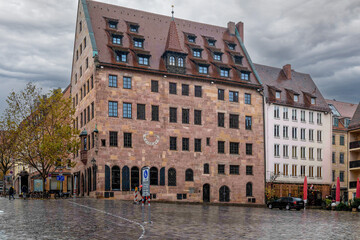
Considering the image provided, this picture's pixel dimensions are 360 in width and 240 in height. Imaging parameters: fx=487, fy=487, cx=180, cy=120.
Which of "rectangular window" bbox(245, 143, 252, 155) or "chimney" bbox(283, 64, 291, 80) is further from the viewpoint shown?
"chimney" bbox(283, 64, 291, 80)

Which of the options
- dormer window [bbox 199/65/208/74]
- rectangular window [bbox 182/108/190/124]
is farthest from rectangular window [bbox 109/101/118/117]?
dormer window [bbox 199/65/208/74]

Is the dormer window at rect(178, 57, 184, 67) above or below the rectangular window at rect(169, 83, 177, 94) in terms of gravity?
above

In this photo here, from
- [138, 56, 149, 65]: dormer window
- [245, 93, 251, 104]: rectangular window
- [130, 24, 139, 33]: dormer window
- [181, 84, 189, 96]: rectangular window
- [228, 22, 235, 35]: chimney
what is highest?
[228, 22, 235, 35]: chimney

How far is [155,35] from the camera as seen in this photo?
5975 cm

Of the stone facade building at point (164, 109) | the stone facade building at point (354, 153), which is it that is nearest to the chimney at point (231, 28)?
the stone facade building at point (164, 109)

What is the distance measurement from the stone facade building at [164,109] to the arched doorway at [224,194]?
0.12 metres

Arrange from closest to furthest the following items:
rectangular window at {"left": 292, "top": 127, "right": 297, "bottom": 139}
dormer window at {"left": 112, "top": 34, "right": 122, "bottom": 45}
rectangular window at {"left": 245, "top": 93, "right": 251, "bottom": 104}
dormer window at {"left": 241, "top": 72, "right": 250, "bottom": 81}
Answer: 1. dormer window at {"left": 112, "top": 34, "right": 122, "bottom": 45}
2. rectangular window at {"left": 245, "top": 93, "right": 251, "bottom": 104}
3. dormer window at {"left": 241, "top": 72, "right": 250, "bottom": 81}
4. rectangular window at {"left": 292, "top": 127, "right": 297, "bottom": 139}

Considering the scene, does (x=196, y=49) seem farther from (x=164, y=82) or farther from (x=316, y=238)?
(x=316, y=238)

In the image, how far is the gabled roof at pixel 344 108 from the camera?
81438 millimetres

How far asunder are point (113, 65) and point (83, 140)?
9.54m

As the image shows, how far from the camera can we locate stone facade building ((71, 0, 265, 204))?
52.4 meters

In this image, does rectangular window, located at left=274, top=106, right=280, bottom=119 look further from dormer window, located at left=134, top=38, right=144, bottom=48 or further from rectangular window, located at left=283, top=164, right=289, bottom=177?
dormer window, located at left=134, top=38, right=144, bottom=48

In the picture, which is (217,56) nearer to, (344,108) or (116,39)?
(116,39)

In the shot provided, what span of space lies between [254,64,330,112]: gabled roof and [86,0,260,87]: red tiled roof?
6.40m
